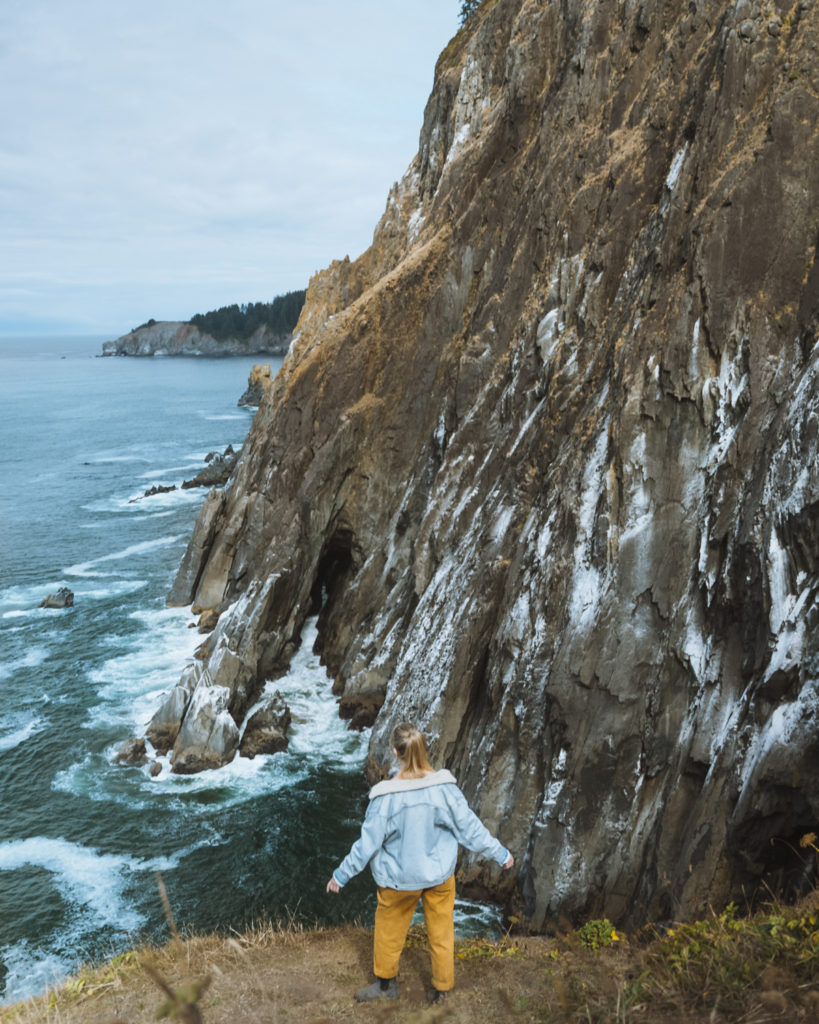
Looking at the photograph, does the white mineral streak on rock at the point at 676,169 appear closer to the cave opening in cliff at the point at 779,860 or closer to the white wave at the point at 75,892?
the cave opening in cliff at the point at 779,860

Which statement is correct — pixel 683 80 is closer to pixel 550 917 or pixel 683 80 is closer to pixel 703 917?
pixel 703 917

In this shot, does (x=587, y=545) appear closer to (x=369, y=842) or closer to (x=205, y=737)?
(x=369, y=842)

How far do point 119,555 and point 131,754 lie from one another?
2482cm

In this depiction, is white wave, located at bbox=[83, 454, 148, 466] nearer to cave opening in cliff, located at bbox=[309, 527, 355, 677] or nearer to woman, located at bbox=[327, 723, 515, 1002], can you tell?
cave opening in cliff, located at bbox=[309, 527, 355, 677]

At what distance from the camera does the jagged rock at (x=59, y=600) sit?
127 feet

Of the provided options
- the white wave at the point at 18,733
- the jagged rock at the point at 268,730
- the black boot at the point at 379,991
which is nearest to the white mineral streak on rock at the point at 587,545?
the black boot at the point at 379,991

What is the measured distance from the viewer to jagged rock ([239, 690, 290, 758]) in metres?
25.4

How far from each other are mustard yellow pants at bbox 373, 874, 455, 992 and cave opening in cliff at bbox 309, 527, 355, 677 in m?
23.8

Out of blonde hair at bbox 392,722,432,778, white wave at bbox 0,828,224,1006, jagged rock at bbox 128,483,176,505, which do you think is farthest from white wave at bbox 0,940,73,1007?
jagged rock at bbox 128,483,176,505

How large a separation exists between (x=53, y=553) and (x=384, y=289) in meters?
30.1

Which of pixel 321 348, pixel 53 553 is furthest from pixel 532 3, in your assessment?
pixel 53 553

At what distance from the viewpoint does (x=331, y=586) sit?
35562 millimetres

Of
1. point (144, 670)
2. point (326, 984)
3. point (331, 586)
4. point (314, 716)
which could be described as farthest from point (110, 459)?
point (326, 984)

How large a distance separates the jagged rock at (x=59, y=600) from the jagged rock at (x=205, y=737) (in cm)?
1661
